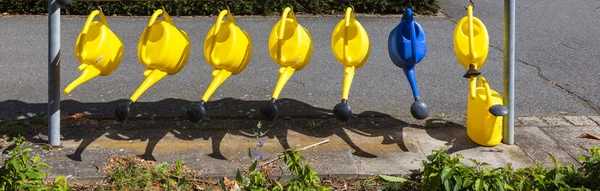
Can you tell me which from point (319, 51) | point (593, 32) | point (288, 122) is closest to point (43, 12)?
point (319, 51)

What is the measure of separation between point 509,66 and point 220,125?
5.99 feet

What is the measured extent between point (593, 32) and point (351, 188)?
5350mm

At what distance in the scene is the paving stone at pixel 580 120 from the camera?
513 cm

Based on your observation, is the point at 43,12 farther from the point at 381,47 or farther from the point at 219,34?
the point at 219,34

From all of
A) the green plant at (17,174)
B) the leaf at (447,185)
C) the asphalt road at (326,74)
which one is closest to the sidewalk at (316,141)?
the asphalt road at (326,74)

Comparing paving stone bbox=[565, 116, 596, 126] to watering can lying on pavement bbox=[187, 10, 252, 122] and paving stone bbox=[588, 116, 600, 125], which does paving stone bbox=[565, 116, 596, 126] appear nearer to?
paving stone bbox=[588, 116, 600, 125]

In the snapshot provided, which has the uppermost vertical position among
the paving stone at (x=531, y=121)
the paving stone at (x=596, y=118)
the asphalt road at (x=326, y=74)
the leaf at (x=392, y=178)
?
the asphalt road at (x=326, y=74)

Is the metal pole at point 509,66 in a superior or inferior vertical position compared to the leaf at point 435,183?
superior

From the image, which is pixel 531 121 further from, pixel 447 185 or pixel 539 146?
pixel 447 185

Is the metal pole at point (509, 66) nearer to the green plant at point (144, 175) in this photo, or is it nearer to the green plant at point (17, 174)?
the green plant at point (144, 175)

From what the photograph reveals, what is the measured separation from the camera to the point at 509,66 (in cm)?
440

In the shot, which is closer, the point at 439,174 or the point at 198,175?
the point at 439,174

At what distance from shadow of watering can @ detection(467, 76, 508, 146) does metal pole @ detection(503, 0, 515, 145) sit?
0.21 ft

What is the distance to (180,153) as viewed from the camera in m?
4.39
